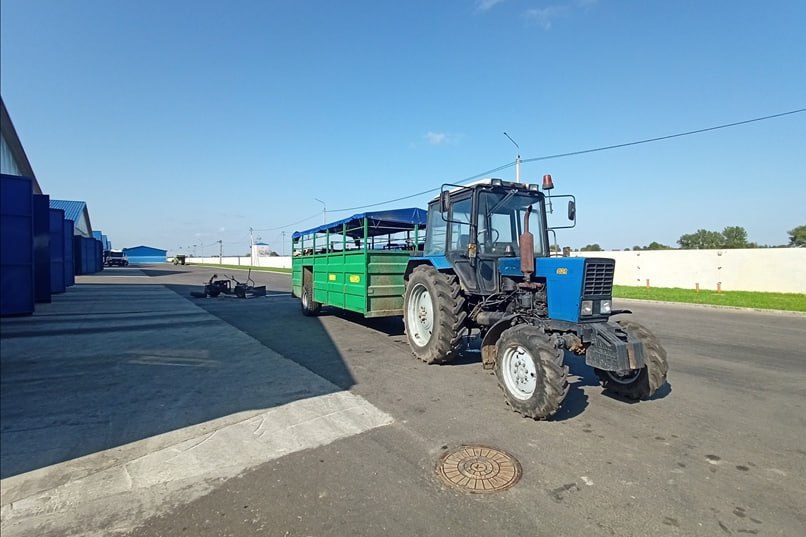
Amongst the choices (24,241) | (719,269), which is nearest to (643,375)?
(24,241)

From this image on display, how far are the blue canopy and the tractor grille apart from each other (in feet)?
16.0

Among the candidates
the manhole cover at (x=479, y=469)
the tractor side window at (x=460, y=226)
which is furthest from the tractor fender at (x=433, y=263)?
the manhole cover at (x=479, y=469)

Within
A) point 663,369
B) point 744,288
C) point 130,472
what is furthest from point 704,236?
point 130,472

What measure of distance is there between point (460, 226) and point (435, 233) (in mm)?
790

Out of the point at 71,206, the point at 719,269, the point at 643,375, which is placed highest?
the point at 71,206

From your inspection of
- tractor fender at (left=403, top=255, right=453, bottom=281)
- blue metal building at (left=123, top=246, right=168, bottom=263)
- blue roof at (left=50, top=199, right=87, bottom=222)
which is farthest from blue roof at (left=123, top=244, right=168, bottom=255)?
tractor fender at (left=403, top=255, right=453, bottom=281)

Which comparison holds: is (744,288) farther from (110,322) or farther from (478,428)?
(110,322)

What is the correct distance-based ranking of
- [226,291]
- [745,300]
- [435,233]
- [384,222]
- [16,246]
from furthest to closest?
[226,291], [745,300], [16,246], [384,222], [435,233]

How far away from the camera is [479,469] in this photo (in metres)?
3.23

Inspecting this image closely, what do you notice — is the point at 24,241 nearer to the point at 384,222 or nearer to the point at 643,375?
the point at 384,222

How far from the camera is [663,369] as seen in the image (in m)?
4.49

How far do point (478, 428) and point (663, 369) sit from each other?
2209 mm

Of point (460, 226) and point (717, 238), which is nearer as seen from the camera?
point (460, 226)

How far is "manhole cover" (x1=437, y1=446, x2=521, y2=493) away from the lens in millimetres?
3023
